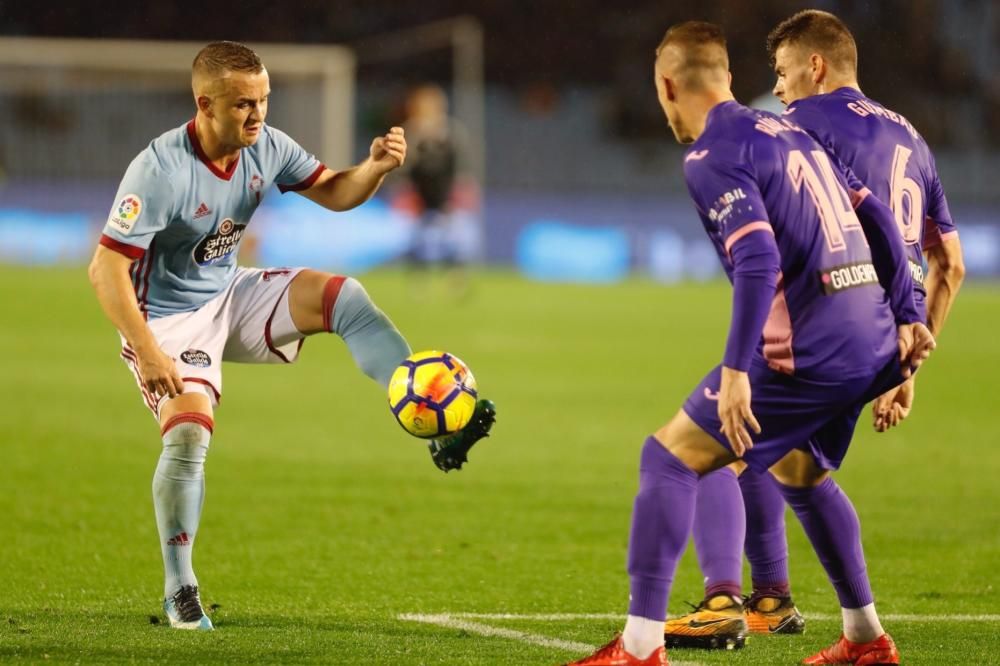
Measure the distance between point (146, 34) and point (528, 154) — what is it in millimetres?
8829

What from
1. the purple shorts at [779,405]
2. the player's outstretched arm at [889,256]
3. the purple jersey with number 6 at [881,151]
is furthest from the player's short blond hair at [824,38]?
the purple shorts at [779,405]

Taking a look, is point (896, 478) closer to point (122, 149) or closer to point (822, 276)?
point (822, 276)

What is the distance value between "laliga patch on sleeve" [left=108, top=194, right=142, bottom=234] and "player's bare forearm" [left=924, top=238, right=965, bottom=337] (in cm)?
272

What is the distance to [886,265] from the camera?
4883 millimetres

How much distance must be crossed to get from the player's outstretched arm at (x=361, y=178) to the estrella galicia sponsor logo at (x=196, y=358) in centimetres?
77

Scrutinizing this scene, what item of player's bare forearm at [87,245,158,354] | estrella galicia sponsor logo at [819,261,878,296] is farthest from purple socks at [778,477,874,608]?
player's bare forearm at [87,245,158,354]

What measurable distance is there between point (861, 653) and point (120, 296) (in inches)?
103

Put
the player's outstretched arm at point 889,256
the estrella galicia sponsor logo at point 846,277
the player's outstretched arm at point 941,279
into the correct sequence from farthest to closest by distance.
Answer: the player's outstretched arm at point 941,279 → the player's outstretched arm at point 889,256 → the estrella galicia sponsor logo at point 846,277

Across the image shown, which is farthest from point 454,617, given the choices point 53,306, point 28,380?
point 53,306

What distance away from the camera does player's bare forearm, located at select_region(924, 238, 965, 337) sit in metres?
5.61

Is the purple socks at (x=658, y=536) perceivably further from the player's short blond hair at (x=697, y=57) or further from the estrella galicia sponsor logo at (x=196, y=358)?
the estrella galicia sponsor logo at (x=196, y=358)

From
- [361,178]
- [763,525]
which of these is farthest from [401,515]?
[763,525]

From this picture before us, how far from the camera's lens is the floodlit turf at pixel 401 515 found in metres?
5.44

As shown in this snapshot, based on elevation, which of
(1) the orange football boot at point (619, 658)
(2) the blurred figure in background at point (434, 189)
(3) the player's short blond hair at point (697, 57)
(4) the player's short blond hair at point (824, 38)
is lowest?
(1) the orange football boot at point (619, 658)
